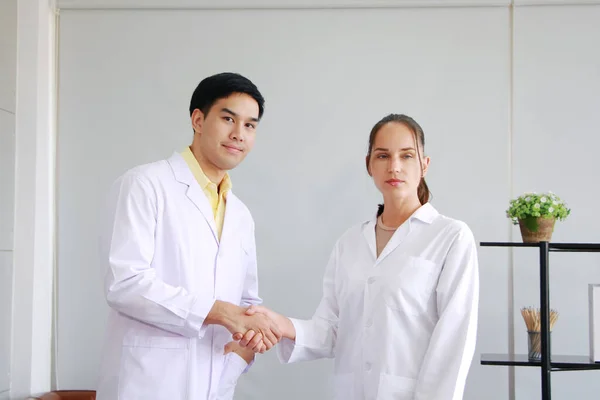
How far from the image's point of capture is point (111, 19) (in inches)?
135

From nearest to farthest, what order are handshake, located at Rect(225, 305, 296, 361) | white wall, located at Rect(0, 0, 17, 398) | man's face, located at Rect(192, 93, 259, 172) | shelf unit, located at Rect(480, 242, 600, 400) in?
handshake, located at Rect(225, 305, 296, 361), man's face, located at Rect(192, 93, 259, 172), shelf unit, located at Rect(480, 242, 600, 400), white wall, located at Rect(0, 0, 17, 398)

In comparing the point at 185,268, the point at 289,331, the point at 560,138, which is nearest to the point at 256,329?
the point at 289,331

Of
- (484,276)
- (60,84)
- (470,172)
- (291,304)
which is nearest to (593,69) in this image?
(470,172)

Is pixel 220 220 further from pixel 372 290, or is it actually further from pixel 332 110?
pixel 332 110

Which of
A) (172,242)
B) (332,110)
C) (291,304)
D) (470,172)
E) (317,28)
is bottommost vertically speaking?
(291,304)

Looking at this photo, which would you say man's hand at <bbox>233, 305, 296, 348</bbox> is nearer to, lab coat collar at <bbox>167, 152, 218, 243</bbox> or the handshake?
the handshake

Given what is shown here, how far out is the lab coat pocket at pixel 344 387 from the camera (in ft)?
7.00

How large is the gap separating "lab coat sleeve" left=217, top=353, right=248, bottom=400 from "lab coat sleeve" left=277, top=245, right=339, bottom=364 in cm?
15

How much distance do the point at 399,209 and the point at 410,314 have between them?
0.34 meters

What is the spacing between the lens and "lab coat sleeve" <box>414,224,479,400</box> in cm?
196

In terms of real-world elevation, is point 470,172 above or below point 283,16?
below

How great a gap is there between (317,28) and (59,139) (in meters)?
1.32

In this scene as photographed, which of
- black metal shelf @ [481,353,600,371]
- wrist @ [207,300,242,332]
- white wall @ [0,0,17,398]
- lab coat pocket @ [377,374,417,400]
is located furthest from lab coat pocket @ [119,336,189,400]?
white wall @ [0,0,17,398]

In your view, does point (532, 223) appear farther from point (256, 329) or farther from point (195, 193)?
point (195, 193)
